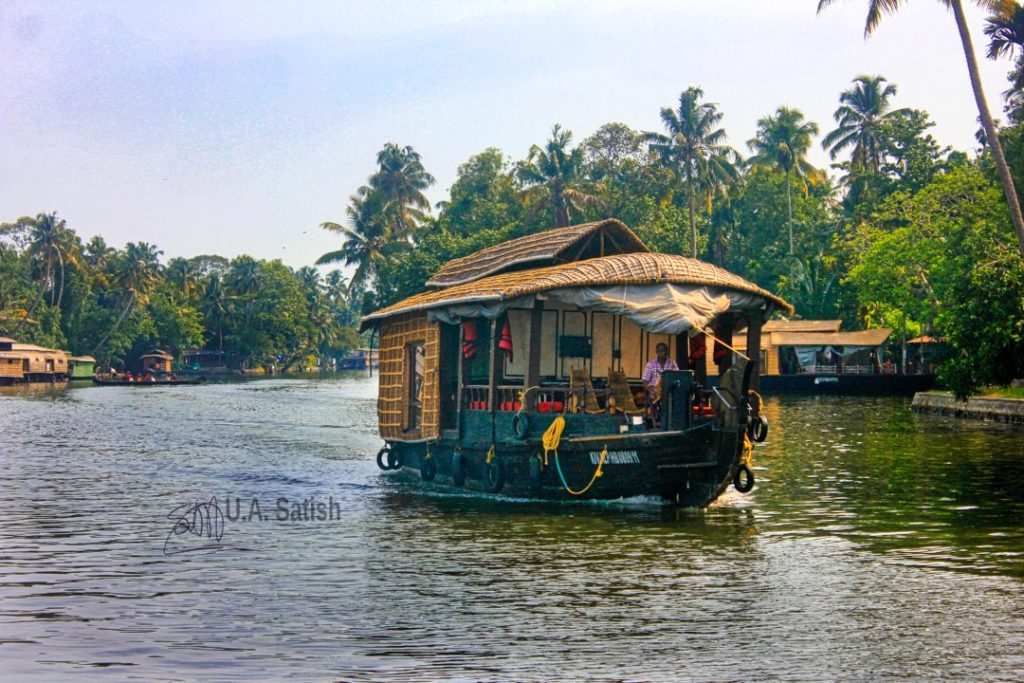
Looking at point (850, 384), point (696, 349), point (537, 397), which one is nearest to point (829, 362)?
point (850, 384)

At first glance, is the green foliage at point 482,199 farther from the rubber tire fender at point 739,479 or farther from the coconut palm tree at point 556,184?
the rubber tire fender at point 739,479

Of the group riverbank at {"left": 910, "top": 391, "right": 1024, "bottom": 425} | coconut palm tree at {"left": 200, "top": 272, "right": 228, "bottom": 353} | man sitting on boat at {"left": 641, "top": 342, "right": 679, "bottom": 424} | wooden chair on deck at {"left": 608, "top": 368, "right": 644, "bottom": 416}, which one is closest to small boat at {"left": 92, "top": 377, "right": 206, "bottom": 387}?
coconut palm tree at {"left": 200, "top": 272, "right": 228, "bottom": 353}

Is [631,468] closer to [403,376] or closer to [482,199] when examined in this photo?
[403,376]

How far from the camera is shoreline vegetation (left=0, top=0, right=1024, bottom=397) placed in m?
36.4

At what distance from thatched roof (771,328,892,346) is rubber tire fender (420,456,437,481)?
125 ft

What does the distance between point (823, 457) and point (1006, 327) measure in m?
7.57

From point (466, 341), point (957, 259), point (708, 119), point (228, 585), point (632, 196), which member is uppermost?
point (708, 119)

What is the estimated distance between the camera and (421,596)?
9859 mm

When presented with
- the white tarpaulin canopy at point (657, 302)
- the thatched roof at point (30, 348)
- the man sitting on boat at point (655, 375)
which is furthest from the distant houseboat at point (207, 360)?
the white tarpaulin canopy at point (657, 302)

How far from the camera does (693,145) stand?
61.2 m

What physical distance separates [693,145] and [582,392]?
161ft

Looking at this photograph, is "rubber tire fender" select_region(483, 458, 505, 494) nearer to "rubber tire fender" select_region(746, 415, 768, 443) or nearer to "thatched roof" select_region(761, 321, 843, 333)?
"rubber tire fender" select_region(746, 415, 768, 443)

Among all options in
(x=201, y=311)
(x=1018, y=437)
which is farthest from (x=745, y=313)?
(x=201, y=311)

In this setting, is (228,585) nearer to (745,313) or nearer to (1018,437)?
(745,313)
